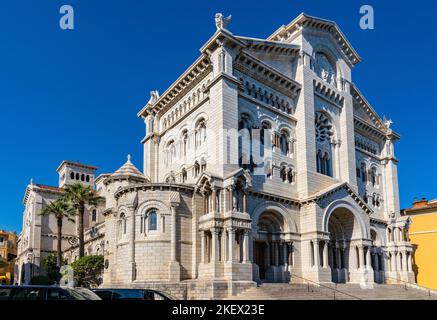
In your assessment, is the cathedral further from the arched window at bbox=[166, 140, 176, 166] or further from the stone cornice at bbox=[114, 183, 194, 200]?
the arched window at bbox=[166, 140, 176, 166]

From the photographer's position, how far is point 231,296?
85.8 ft

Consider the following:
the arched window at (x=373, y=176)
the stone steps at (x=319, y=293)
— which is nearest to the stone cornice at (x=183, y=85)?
the stone steps at (x=319, y=293)

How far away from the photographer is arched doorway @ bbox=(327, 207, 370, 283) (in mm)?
37438

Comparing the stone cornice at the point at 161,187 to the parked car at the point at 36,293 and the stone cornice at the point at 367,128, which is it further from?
the stone cornice at the point at 367,128

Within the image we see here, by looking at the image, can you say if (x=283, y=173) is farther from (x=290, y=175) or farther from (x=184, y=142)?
(x=184, y=142)

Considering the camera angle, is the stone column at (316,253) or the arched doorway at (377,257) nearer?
the stone column at (316,253)

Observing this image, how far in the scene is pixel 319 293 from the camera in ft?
94.7

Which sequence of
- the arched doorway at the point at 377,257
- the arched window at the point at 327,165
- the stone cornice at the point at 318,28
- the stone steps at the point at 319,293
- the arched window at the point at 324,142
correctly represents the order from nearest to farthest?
the stone steps at the point at 319,293 → the stone cornice at the point at 318,28 → the arched window at the point at 324,142 → the arched window at the point at 327,165 → the arched doorway at the point at 377,257

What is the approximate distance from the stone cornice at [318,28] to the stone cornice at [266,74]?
5.80 m

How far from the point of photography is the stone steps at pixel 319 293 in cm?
2642
